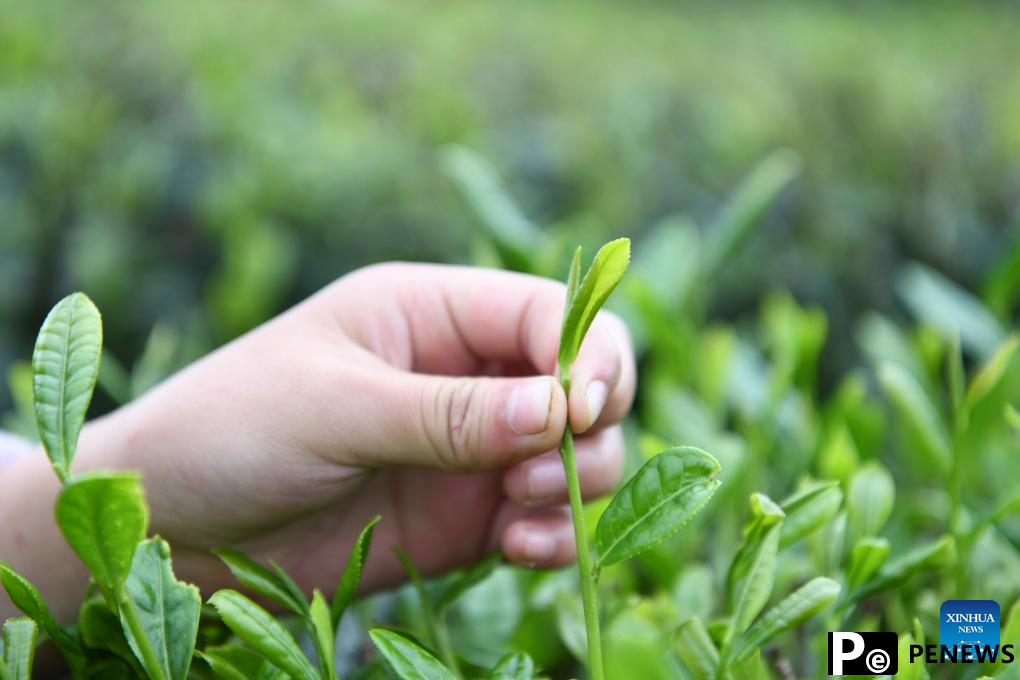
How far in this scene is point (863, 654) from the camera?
902 mm

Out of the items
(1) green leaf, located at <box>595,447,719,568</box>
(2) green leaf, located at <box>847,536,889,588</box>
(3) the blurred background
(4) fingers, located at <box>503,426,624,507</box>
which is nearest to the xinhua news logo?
(2) green leaf, located at <box>847,536,889,588</box>

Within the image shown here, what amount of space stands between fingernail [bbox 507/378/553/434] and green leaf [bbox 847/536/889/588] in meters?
0.31

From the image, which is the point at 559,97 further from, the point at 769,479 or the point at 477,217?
the point at 769,479

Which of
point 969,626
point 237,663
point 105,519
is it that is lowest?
point 969,626

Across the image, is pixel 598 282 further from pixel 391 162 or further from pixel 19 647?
pixel 391 162

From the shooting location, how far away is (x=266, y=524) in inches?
45.2

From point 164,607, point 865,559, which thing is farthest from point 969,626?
point 164,607

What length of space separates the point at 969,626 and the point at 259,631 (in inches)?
25.5

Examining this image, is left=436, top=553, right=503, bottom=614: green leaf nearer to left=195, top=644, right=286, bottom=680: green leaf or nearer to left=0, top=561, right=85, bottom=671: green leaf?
left=195, top=644, right=286, bottom=680: green leaf

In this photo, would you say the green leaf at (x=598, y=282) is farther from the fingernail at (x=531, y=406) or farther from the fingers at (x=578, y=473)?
the fingers at (x=578, y=473)

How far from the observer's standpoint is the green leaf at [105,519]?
64cm

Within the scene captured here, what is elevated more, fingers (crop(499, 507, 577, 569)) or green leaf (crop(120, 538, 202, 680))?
green leaf (crop(120, 538, 202, 680))

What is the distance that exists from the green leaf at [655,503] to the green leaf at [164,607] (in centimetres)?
32

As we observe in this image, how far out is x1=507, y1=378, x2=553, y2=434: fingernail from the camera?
89cm
